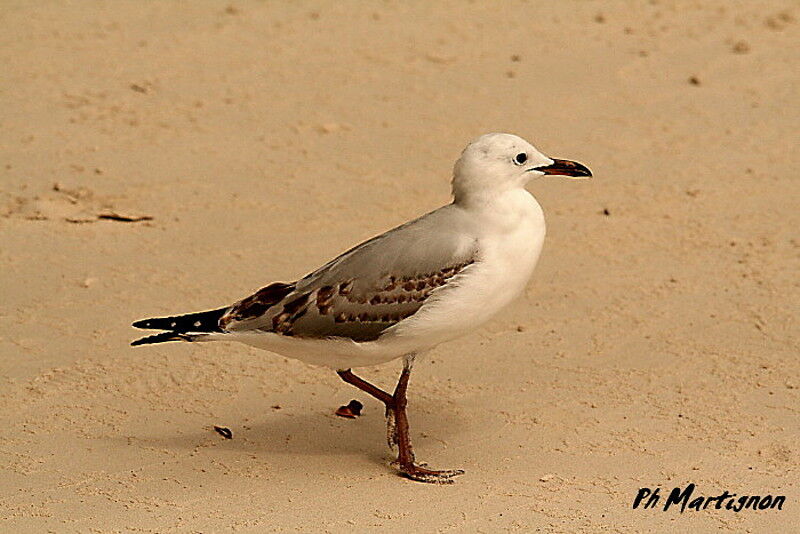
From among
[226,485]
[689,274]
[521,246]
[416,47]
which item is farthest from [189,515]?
[416,47]

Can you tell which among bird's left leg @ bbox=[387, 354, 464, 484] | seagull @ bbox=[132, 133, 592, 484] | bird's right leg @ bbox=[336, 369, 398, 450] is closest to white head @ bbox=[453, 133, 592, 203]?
seagull @ bbox=[132, 133, 592, 484]

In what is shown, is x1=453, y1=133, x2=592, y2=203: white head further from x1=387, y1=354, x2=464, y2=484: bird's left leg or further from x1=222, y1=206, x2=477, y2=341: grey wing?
x1=387, y1=354, x2=464, y2=484: bird's left leg

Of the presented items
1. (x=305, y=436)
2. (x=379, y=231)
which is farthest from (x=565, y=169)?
(x=379, y=231)

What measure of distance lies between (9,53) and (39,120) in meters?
1.01

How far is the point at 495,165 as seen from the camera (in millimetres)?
4137

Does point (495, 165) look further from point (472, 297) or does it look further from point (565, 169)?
point (472, 297)

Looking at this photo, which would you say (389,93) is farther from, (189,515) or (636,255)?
Result: (189,515)

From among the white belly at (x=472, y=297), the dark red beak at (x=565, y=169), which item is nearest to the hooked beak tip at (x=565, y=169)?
the dark red beak at (x=565, y=169)

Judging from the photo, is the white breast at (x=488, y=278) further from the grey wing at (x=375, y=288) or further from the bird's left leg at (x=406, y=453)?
the bird's left leg at (x=406, y=453)

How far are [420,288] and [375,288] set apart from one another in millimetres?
156

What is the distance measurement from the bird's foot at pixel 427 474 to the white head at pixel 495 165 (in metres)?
0.91

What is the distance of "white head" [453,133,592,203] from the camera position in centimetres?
414

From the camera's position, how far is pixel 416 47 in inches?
319

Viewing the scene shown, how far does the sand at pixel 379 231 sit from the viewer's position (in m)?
4.16
